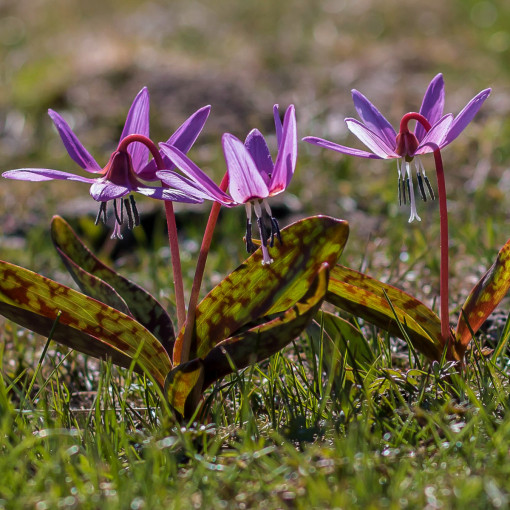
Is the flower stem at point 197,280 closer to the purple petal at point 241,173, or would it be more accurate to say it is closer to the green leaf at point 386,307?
the purple petal at point 241,173

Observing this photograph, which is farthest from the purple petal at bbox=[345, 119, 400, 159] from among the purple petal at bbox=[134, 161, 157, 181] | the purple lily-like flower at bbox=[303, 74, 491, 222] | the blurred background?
the blurred background

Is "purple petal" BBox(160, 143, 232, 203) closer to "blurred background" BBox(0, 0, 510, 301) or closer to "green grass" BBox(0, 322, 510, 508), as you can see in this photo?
"green grass" BBox(0, 322, 510, 508)

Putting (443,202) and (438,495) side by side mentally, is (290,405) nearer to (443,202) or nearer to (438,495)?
(438,495)

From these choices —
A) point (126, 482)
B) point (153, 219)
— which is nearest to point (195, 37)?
point (153, 219)

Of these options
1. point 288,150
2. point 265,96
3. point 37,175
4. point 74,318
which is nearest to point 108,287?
point 74,318

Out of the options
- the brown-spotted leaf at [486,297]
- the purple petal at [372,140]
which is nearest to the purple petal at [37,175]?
the purple petal at [372,140]
